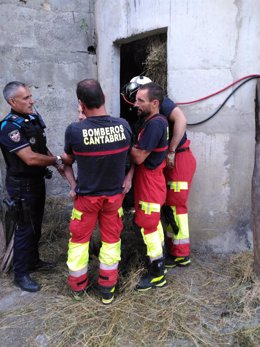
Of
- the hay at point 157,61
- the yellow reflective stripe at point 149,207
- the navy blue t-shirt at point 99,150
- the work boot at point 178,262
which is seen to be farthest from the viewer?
the hay at point 157,61

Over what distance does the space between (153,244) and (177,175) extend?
813 millimetres

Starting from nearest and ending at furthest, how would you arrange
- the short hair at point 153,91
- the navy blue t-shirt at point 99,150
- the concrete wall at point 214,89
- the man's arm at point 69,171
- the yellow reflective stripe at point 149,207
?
the navy blue t-shirt at point 99,150 → the man's arm at point 69,171 → the short hair at point 153,91 → the yellow reflective stripe at point 149,207 → the concrete wall at point 214,89

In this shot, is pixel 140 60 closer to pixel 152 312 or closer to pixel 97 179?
pixel 97 179

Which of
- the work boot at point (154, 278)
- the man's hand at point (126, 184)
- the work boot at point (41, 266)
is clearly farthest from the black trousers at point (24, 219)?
the work boot at point (154, 278)

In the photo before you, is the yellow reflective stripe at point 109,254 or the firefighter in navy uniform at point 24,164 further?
the firefighter in navy uniform at point 24,164

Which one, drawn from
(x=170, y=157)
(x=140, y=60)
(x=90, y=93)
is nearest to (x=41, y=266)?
(x=170, y=157)

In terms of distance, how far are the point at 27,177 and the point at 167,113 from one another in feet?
5.30

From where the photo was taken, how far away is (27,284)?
3312mm

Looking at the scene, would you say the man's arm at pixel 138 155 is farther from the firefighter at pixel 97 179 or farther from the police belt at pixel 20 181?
the police belt at pixel 20 181

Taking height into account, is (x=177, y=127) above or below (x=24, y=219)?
above

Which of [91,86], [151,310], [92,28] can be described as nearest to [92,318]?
[151,310]

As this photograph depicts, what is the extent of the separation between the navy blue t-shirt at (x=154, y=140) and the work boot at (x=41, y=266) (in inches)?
68.3

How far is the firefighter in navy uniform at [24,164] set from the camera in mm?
3094

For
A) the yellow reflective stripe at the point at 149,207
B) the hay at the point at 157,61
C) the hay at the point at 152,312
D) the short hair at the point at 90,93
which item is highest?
the hay at the point at 157,61
